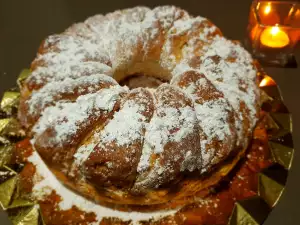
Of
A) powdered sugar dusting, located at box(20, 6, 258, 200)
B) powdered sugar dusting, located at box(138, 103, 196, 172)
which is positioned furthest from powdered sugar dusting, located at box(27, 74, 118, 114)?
powdered sugar dusting, located at box(138, 103, 196, 172)

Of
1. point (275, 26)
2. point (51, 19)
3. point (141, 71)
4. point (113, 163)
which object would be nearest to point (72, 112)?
point (113, 163)

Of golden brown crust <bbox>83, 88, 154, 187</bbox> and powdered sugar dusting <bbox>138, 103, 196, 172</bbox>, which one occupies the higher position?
powdered sugar dusting <bbox>138, 103, 196, 172</bbox>

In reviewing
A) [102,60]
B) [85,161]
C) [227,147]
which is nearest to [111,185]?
[85,161]

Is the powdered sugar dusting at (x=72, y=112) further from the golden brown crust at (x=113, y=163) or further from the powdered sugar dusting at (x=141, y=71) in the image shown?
the golden brown crust at (x=113, y=163)

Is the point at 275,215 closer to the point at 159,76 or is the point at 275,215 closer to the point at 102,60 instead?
the point at 159,76

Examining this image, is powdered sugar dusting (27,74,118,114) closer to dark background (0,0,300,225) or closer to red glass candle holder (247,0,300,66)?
dark background (0,0,300,225)

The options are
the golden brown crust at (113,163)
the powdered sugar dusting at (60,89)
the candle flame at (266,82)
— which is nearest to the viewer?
the golden brown crust at (113,163)

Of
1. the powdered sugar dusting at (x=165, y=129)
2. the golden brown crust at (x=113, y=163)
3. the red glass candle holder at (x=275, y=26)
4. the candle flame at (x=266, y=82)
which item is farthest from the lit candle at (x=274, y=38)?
the golden brown crust at (x=113, y=163)

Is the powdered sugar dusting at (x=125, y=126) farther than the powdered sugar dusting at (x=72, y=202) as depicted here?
No
